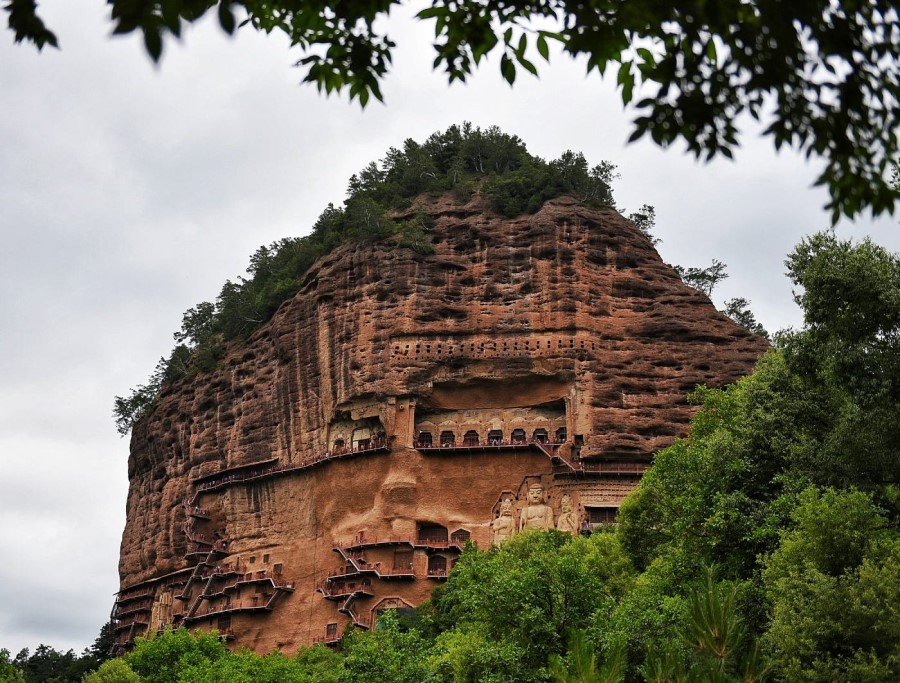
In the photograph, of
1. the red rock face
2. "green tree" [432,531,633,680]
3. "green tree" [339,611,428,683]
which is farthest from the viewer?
the red rock face

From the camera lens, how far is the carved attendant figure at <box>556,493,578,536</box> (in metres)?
49.8

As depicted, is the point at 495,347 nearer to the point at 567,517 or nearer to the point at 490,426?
the point at 490,426

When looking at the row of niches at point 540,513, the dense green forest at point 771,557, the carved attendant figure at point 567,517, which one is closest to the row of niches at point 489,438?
the row of niches at point 540,513

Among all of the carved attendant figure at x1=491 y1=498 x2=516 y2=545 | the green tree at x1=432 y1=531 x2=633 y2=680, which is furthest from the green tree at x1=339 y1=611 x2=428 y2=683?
the carved attendant figure at x1=491 y1=498 x2=516 y2=545

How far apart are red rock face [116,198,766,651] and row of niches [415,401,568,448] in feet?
0.29

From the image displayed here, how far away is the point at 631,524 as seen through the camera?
34.4 m

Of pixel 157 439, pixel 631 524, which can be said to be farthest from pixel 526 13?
pixel 157 439

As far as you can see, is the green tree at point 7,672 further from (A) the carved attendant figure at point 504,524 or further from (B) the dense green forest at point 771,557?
(A) the carved attendant figure at point 504,524

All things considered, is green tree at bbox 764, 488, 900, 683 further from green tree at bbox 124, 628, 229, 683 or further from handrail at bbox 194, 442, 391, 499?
handrail at bbox 194, 442, 391, 499

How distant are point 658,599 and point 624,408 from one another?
27.6 metres

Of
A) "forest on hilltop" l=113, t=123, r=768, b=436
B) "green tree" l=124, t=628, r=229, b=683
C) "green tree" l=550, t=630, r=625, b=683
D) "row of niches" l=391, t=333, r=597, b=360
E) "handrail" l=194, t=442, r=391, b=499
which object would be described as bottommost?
"green tree" l=550, t=630, r=625, b=683

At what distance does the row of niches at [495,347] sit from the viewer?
176ft

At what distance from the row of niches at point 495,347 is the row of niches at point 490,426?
251cm

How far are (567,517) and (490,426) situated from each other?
20.2 feet
